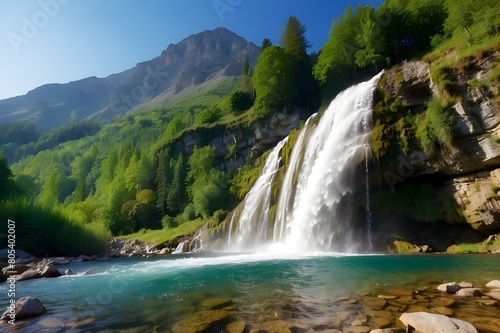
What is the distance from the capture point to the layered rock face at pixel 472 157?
20625mm

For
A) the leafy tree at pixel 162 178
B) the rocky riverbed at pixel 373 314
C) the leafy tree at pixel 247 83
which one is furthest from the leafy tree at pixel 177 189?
the rocky riverbed at pixel 373 314

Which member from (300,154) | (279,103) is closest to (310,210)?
(300,154)

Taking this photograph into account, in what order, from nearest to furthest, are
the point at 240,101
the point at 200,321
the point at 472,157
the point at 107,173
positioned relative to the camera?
the point at 200,321, the point at 472,157, the point at 240,101, the point at 107,173

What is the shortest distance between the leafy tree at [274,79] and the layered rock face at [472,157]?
99.4 ft

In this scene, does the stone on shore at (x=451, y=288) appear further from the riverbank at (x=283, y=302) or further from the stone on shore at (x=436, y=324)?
the stone on shore at (x=436, y=324)

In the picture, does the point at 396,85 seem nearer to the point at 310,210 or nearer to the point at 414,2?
the point at 310,210

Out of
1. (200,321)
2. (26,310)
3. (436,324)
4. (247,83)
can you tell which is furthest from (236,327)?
(247,83)

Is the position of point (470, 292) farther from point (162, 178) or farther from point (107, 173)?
point (107, 173)

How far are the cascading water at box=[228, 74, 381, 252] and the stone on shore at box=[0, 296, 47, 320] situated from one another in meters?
21.0

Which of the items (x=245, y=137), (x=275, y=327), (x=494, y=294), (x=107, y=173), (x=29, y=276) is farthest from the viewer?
(x=107, y=173)

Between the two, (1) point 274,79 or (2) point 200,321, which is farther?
(1) point 274,79

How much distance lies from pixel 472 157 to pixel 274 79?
3663 cm

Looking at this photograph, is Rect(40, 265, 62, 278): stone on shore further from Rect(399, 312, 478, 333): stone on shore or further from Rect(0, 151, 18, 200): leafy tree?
Rect(0, 151, 18, 200): leafy tree

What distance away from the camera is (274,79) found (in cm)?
5297
